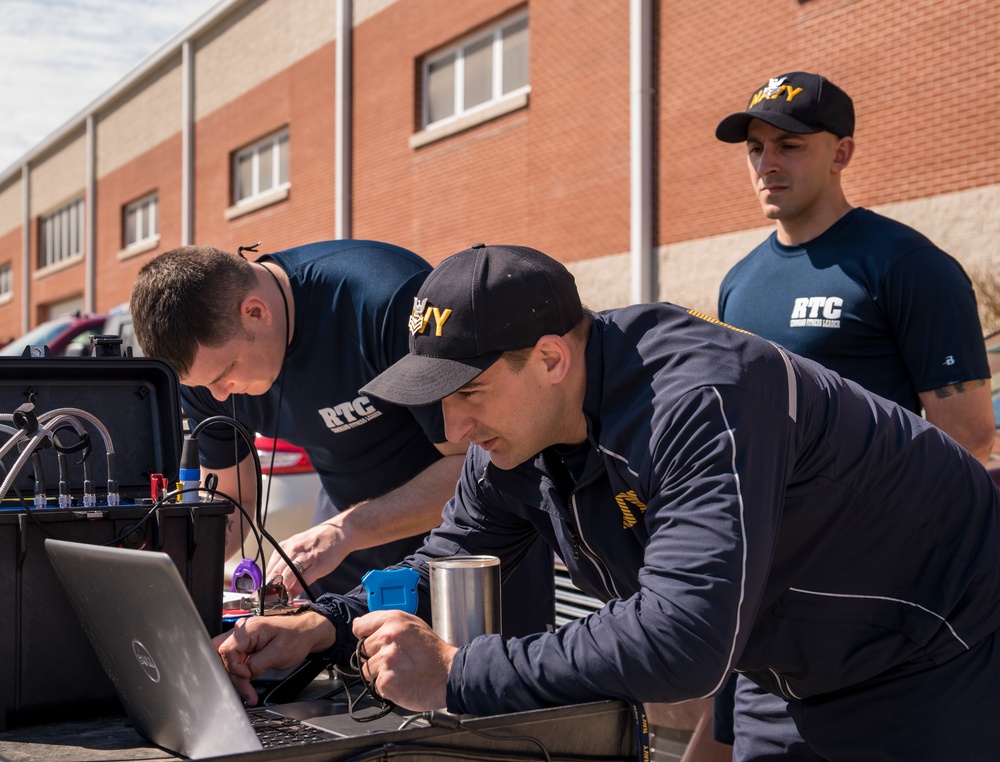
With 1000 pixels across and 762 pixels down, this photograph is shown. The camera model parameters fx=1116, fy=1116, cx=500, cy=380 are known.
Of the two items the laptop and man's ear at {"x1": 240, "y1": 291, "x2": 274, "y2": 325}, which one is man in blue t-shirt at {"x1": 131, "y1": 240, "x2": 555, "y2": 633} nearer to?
man's ear at {"x1": 240, "y1": 291, "x2": 274, "y2": 325}

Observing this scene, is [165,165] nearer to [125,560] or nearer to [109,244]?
[109,244]

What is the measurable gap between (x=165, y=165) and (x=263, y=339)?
71.5ft

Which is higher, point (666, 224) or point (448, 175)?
point (448, 175)

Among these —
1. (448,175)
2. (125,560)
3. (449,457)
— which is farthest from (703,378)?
(448,175)

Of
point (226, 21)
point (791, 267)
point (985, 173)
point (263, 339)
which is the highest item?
point (226, 21)

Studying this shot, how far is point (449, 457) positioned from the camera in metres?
2.96

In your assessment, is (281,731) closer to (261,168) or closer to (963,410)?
(963,410)

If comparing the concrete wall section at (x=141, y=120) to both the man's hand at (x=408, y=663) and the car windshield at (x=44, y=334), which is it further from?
the man's hand at (x=408, y=663)

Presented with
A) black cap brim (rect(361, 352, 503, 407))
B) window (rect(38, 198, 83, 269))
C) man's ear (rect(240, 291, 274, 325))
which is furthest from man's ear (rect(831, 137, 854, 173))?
window (rect(38, 198, 83, 269))

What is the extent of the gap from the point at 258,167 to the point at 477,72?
6.66 meters

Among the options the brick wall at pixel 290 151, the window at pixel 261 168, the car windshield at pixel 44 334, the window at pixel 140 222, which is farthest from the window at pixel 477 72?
the window at pixel 140 222

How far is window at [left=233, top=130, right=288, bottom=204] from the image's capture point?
18.8 m

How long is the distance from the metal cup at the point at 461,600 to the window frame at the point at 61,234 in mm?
28127

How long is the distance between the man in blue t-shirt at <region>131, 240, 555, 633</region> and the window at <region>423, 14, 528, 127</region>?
439 inches
